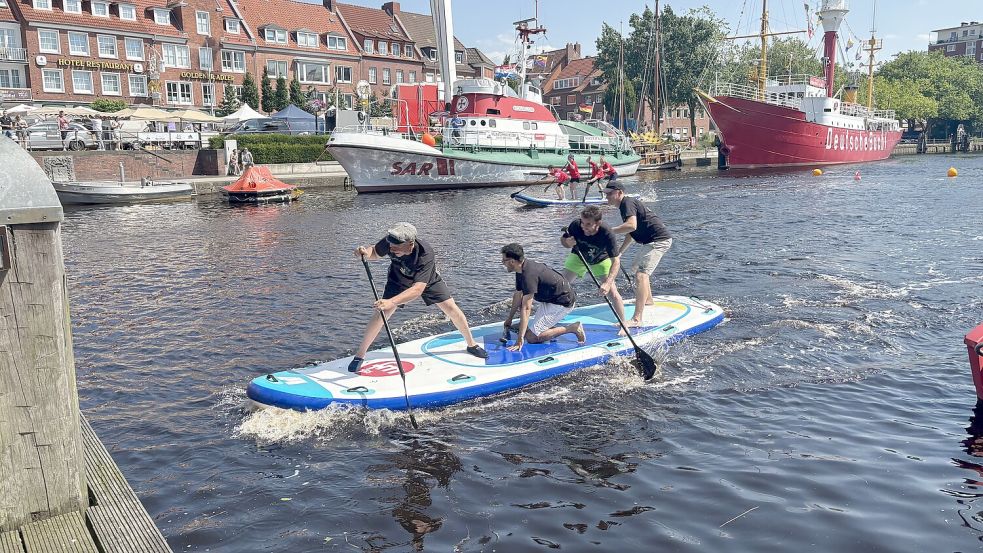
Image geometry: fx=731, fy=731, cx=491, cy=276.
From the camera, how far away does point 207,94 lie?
176 feet

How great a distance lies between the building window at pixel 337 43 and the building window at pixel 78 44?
755 inches

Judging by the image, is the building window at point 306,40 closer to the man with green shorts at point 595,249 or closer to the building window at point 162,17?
the building window at point 162,17

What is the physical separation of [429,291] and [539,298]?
5.16 ft

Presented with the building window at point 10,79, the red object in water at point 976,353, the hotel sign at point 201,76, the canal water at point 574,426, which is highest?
the hotel sign at point 201,76

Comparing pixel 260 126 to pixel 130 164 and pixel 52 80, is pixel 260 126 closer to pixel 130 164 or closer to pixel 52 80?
pixel 130 164

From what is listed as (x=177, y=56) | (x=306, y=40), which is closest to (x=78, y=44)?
(x=177, y=56)

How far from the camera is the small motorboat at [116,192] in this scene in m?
29.2

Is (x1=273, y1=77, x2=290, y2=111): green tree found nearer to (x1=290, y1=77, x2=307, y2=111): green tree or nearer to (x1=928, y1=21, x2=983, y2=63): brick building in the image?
(x1=290, y1=77, x2=307, y2=111): green tree

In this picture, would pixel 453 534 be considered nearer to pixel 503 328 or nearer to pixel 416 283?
pixel 416 283

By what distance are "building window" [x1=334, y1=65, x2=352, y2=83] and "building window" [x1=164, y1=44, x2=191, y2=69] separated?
41.5 feet

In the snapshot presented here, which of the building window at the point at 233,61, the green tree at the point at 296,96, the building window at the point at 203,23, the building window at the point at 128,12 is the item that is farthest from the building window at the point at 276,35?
the building window at the point at 128,12

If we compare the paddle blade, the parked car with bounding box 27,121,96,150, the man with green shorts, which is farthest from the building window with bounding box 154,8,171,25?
the paddle blade

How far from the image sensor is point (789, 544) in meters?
5.52

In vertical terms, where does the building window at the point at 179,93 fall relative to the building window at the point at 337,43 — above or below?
below
